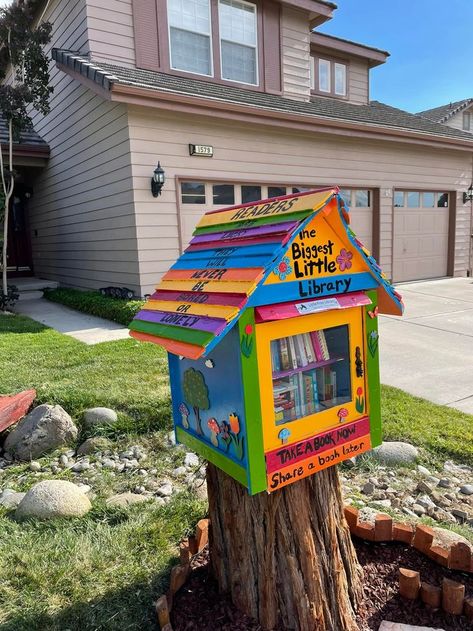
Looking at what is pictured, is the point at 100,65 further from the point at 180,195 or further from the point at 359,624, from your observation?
the point at 359,624

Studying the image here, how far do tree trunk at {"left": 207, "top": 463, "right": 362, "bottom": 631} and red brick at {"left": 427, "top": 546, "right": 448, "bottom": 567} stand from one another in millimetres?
428

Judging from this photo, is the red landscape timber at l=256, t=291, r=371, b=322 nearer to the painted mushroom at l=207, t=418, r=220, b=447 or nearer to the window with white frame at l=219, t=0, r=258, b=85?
the painted mushroom at l=207, t=418, r=220, b=447

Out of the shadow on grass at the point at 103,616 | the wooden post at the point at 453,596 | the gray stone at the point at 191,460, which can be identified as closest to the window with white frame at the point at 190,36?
the gray stone at the point at 191,460

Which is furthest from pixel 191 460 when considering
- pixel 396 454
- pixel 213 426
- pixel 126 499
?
pixel 213 426

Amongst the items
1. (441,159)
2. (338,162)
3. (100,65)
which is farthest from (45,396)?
(441,159)

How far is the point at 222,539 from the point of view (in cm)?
182

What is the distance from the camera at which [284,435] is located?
61.4 inches

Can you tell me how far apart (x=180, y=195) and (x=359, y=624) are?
6947 mm

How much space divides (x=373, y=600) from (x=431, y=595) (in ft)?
0.76

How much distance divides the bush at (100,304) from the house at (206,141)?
0.40 m

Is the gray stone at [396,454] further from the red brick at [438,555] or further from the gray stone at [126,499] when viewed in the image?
the gray stone at [126,499]

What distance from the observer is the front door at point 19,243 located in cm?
1320

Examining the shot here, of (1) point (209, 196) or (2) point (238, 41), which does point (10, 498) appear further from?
(2) point (238, 41)

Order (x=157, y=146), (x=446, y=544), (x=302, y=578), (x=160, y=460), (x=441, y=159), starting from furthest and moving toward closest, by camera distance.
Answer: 1. (x=441, y=159)
2. (x=157, y=146)
3. (x=160, y=460)
4. (x=446, y=544)
5. (x=302, y=578)
